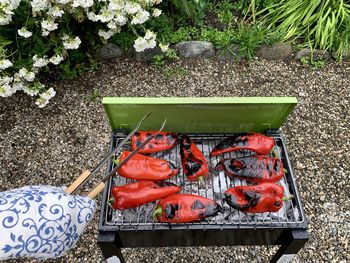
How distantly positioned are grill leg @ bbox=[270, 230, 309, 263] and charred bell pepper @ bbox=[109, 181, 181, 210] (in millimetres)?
706

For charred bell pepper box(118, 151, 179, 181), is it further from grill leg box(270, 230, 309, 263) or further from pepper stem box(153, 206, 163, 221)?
grill leg box(270, 230, 309, 263)

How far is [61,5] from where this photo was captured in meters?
3.08

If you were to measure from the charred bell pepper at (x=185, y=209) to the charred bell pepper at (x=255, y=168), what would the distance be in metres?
0.28

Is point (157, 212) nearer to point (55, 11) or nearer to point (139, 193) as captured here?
point (139, 193)

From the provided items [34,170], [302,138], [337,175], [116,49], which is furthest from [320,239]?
[116,49]

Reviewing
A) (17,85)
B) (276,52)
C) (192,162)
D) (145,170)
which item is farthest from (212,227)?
(276,52)

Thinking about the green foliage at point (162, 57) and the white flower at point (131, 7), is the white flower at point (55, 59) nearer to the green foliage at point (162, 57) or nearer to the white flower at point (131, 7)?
the white flower at point (131, 7)

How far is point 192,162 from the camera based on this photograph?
228 cm

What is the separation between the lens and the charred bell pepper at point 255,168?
2248mm

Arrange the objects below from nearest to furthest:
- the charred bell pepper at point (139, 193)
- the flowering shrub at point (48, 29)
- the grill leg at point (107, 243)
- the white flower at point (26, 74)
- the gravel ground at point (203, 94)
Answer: the grill leg at point (107, 243)
the charred bell pepper at point (139, 193)
the gravel ground at point (203, 94)
the flowering shrub at point (48, 29)
the white flower at point (26, 74)

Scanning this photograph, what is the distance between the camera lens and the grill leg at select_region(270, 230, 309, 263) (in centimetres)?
205

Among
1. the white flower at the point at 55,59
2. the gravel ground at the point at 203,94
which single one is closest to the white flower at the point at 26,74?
the white flower at the point at 55,59

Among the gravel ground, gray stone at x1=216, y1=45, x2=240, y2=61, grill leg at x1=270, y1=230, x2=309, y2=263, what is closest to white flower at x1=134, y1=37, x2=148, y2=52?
the gravel ground

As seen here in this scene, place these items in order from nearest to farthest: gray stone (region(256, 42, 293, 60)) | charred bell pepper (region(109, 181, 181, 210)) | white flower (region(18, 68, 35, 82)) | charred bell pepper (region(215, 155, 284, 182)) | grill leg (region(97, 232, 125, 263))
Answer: grill leg (region(97, 232, 125, 263)) < charred bell pepper (region(109, 181, 181, 210)) < charred bell pepper (region(215, 155, 284, 182)) < white flower (region(18, 68, 35, 82)) < gray stone (region(256, 42, 293, 60))
